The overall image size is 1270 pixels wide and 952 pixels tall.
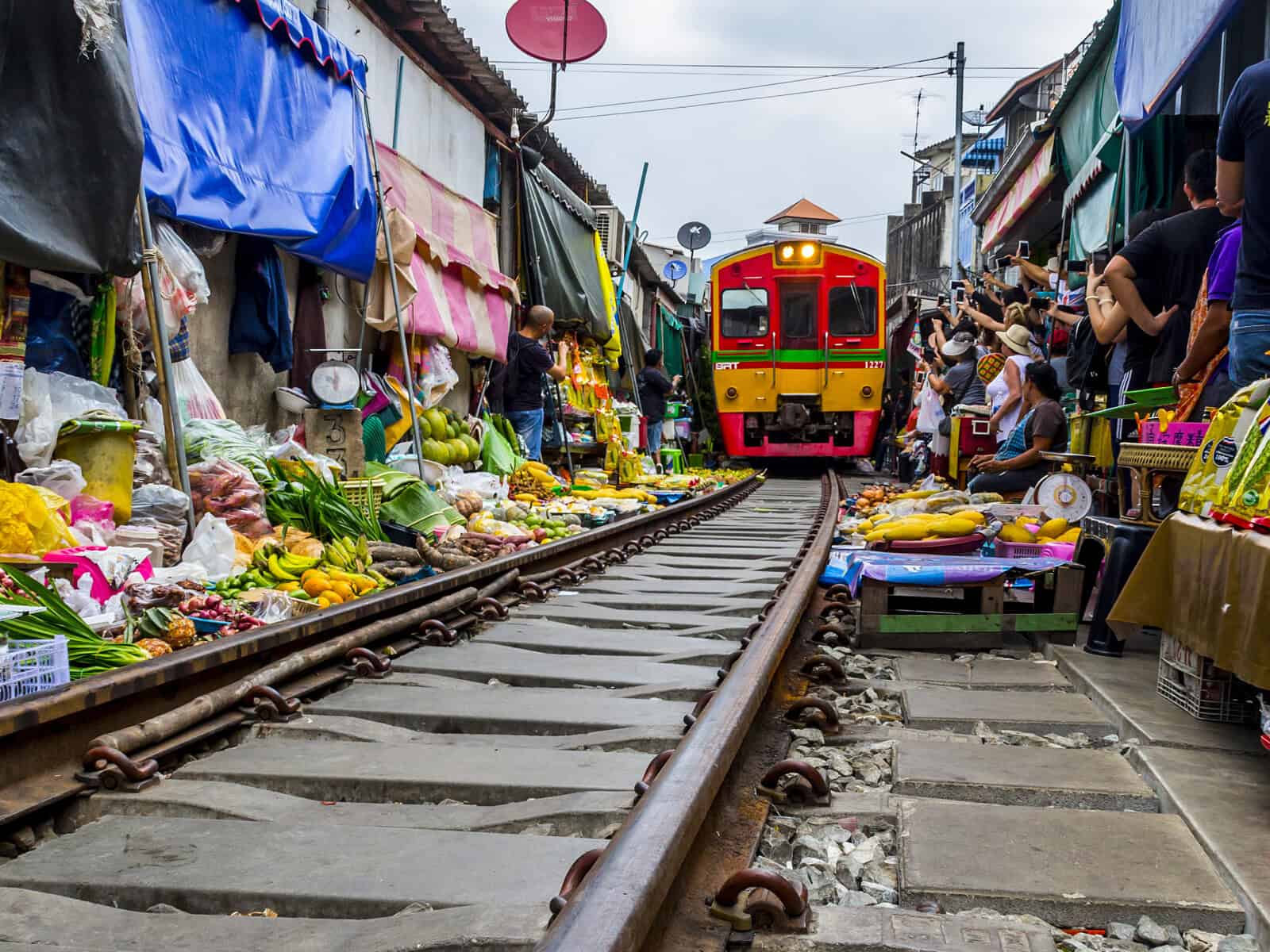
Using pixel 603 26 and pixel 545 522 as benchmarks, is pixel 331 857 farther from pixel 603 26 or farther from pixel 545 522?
pixel 603 26

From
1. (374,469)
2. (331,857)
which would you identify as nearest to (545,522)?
(374,469)

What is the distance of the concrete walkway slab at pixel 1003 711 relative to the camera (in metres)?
3.48

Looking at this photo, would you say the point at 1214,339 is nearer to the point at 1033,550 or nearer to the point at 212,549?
the point at 1033,550

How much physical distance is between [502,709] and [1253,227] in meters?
3.07

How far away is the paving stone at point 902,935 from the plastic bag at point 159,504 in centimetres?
429

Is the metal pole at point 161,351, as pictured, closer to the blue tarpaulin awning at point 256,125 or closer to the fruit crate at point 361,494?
the blue tarpaulin awning at point 256,125

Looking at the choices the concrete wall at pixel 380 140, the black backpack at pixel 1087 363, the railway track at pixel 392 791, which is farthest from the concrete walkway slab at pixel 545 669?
the black backpack at pixel 1087 363

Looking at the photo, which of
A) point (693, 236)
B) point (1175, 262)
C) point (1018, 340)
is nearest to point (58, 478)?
point (1175, 262)

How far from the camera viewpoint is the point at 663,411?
18.5 meters

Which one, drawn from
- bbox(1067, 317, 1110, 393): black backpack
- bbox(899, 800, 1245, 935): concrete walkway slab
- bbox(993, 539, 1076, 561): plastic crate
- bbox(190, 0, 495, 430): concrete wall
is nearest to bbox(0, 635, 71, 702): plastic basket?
bbox(899, 800, 1245, 935): concrete walkway slab

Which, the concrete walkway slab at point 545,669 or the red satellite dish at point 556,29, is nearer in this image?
the concrete walkway slab at point 545,669

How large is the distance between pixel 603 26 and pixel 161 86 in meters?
6.85

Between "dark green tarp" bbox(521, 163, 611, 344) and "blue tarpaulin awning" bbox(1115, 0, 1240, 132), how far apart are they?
25.6 feet

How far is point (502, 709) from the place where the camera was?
345 centimetres
